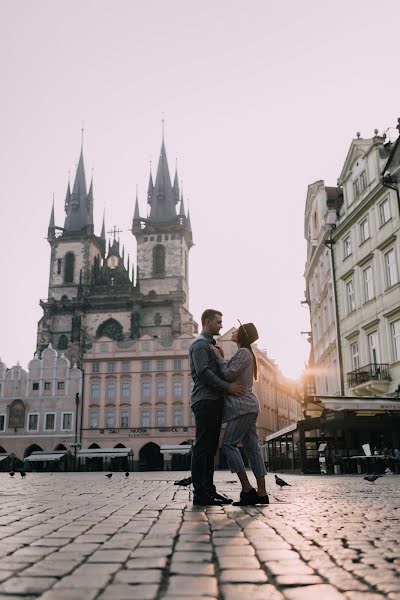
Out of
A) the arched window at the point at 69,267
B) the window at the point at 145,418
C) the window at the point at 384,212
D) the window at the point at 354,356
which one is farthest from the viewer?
the arched window at the point at 69,267

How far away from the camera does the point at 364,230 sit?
25.3m

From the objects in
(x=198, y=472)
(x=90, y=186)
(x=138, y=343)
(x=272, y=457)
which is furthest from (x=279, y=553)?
(x=90, y=186)

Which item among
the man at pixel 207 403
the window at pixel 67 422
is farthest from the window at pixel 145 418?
the man at pixel 207 403

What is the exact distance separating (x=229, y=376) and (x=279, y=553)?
3127 mm

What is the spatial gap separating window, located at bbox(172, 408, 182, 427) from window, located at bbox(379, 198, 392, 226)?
35.3m

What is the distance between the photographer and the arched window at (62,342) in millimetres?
74250

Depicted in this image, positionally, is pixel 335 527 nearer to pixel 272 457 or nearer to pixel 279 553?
pixel 279 553

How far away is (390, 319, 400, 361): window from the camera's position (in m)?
21.6

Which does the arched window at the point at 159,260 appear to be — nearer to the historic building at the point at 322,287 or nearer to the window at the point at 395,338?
the historic building at the point at 322,287

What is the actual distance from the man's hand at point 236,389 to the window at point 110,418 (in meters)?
51.2

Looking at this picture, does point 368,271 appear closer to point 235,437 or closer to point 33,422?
point 235,437

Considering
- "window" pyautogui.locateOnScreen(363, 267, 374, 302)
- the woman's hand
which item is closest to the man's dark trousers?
the woman's hand

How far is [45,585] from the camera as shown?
263 cm

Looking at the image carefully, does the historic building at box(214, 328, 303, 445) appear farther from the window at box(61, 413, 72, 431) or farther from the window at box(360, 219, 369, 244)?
the window at box(360, 219, 369, 244)
